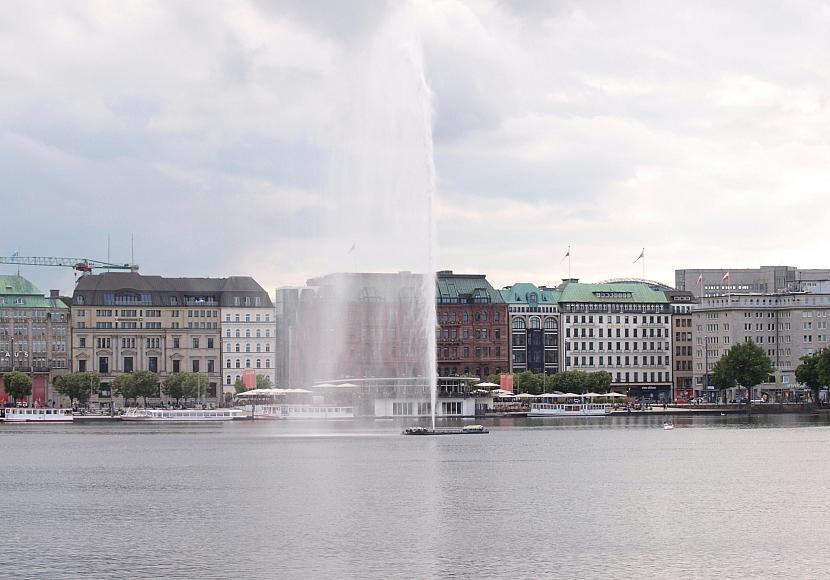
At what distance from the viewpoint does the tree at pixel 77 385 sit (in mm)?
192375

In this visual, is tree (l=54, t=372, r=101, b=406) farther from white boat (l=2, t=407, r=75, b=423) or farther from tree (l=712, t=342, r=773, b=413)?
tree (l=712, t=342, r=773, b=413)

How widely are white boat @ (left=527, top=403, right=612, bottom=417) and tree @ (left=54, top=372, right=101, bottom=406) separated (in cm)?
Answer: 5941

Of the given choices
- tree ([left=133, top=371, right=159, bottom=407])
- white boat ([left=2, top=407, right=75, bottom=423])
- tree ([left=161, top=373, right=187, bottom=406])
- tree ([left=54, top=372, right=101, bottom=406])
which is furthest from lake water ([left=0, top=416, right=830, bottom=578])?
tree ([left=161, top=373, right=187, bottom=406])

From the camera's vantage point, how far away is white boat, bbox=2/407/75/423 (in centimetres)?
17075

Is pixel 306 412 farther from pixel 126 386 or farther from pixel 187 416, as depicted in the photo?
pixel 126 386

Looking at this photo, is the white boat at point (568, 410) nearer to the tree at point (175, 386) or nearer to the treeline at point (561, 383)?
the treeline at point (561, 383)

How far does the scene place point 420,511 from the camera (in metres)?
60.4

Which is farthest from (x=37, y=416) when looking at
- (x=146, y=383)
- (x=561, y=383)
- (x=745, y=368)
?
(x=745, y=368)

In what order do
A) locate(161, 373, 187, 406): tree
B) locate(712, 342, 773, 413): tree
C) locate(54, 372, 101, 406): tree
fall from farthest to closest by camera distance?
locate(161, 373, 187, 406): tree < locate(54, 372, 101, 406): tree < locate(712, 342, 773, 413): tree

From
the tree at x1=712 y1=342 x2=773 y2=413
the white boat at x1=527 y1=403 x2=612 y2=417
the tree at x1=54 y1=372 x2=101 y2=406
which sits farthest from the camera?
the tree at x1=54 y1=372 x2=101 y2=406

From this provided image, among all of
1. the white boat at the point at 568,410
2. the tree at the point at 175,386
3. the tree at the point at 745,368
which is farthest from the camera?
the tree at the point at 175,386

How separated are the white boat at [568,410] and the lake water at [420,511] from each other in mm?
70592

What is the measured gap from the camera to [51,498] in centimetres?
6794

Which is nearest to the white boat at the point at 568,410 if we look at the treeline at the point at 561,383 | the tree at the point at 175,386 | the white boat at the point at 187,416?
the treeline at the point at 561,383
